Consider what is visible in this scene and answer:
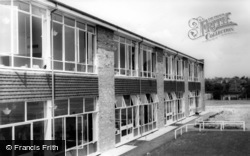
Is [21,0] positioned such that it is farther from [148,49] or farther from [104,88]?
[148,49]

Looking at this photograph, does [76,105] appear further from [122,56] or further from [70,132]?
[122,56]

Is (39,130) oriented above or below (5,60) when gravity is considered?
below

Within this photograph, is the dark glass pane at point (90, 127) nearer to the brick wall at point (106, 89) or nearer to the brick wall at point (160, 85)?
the brick wall at point (106, 89)

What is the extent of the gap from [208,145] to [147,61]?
8.32 m

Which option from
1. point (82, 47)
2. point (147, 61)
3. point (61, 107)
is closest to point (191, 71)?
point (147, 61)

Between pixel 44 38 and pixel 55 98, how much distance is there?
2.33 metres

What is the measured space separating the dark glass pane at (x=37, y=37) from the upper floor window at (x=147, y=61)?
1072cm

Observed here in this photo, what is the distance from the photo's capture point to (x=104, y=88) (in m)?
15.0

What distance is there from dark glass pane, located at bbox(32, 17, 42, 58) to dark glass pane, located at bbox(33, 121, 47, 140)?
2.48 meters

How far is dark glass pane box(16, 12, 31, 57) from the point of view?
385 inches

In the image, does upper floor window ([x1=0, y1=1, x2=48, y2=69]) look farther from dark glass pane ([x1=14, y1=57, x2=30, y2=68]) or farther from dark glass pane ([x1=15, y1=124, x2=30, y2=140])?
dark glass pane ([x1=15, y1=124, x2=30, y2=140])

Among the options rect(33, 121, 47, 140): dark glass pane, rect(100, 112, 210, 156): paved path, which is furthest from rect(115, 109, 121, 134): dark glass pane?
rect(33, 121, 47, 140): dark glass pane

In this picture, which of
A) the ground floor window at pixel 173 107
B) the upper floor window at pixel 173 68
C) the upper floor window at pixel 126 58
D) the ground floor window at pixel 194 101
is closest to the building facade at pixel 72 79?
the upper floor window at pixel 126 58

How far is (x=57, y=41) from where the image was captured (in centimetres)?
1169
